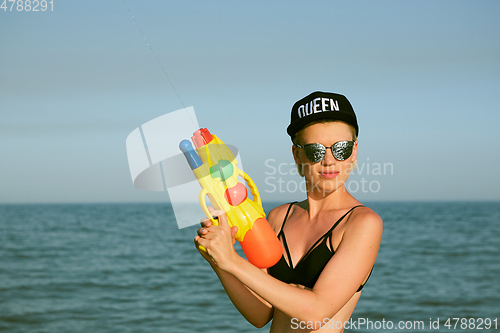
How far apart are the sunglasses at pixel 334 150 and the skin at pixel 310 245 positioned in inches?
1.2

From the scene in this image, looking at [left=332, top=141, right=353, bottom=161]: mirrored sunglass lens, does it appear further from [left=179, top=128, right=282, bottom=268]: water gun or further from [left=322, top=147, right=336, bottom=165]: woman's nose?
[left=179, top=128, right=282, bottom=268]: water gun

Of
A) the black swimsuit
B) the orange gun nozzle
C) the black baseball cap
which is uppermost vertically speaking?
the black baseball cap

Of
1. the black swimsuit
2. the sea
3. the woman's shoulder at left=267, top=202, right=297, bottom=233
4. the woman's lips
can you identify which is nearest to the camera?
the black swimsuit

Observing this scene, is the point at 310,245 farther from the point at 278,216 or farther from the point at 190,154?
the point at 190,154

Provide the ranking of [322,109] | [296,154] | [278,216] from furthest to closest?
[278,216] → [296,154] → [322,109]

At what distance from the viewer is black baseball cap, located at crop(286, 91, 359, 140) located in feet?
9.20

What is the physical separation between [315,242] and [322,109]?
30.3 inches

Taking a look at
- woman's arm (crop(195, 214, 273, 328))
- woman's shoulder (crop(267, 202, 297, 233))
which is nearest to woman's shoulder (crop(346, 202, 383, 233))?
woman's shoulder (crop(267, 202, 297, 233))

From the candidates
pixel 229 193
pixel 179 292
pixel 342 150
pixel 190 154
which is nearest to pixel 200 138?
pixel 190 154

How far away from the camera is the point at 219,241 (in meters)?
2.33

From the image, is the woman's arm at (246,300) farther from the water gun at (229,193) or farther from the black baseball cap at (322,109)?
the black baseball cap at (322,109)

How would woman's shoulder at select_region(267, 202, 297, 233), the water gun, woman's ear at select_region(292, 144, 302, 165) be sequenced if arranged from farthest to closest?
woman's shoulder at select_region(267, 202, 297, 233), woman's ear at select_region(292, 144, 302, 165), the water gun

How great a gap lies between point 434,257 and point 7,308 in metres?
16.2

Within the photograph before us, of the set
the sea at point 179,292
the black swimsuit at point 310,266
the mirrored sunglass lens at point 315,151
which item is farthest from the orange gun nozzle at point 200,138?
the sea at point 179,292
